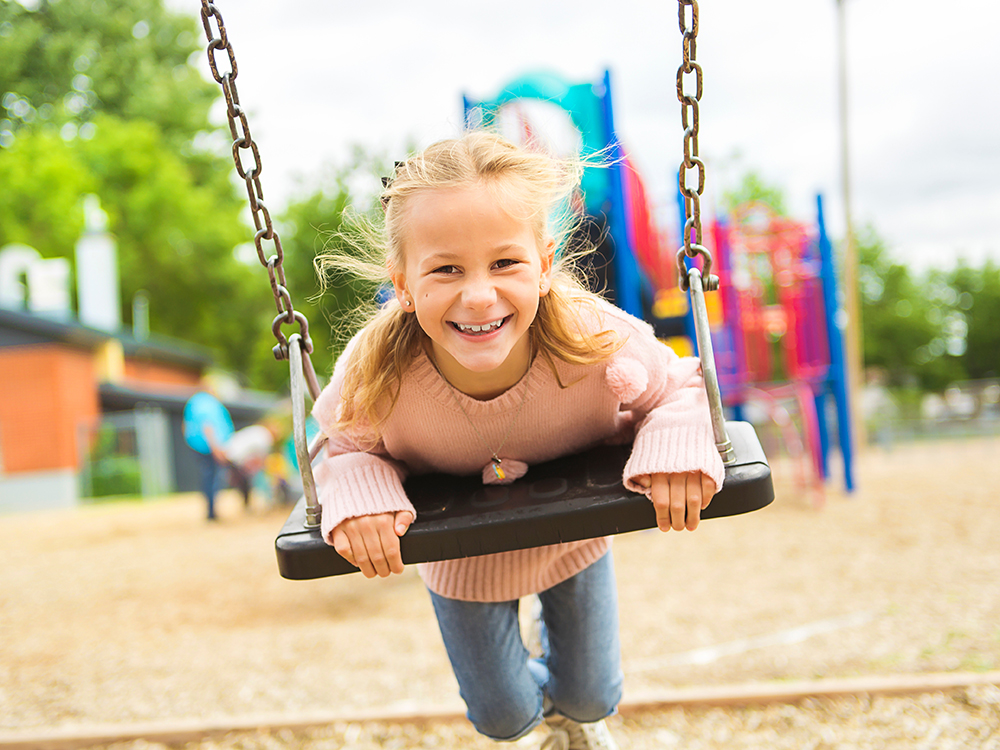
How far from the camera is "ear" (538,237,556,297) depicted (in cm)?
165

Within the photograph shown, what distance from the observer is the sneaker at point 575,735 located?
218cm

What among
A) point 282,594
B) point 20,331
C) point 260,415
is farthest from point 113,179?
point 282,594

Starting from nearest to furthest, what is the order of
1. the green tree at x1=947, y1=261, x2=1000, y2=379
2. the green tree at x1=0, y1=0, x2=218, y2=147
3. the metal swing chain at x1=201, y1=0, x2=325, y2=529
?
the metal swing chain at x1=201, y1=0, x2=325, y2=529 → the green tree at x1=0, y1=0, x2=218, y2=147 → the green tree at x1=947, y1=261, x2=1000, y2=379

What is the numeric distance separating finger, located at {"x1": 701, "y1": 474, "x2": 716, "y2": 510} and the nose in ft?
1.54

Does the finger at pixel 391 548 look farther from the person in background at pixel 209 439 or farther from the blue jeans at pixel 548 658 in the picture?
the person in background at pixel 209 439

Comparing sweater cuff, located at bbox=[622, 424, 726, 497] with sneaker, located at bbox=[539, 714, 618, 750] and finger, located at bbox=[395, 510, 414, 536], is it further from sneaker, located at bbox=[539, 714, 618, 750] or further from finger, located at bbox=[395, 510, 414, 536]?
sneaker, located at bbox=[539, 714, 618, 750]

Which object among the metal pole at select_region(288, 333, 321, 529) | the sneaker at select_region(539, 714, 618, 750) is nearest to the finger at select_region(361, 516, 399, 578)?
the metal pole at select_region(288, 333, 321, 529)

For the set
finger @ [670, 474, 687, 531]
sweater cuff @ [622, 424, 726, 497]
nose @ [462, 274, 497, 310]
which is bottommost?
finger @ [670, 474, 687, 531]

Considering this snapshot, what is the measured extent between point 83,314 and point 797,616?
22718 millimetres

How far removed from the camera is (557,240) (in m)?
1.74

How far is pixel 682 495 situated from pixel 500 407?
427mm

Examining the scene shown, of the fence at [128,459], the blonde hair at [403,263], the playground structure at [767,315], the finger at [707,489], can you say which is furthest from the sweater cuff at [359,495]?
the fence at [128,459]

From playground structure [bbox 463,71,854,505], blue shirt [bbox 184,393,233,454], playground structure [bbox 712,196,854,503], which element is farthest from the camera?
blue shirt [bbox 184,393,233,454]

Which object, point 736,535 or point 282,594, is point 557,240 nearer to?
point 282,594
